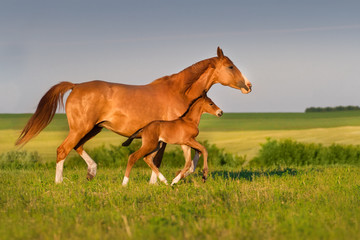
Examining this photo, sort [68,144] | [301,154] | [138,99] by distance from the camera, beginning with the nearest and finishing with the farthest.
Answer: [138,99] < [68,144] < [301,154]

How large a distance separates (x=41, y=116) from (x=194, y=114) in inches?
149

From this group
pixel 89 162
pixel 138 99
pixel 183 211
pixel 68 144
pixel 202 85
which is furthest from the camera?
pixel 89 162

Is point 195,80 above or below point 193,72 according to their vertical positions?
below

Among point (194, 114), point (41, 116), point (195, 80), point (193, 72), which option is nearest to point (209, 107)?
point (194, 114)

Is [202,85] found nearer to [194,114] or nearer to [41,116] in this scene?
[194,114]

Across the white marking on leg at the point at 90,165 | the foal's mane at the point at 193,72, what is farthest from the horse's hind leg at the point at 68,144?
the foal's mane at the point at 193,72

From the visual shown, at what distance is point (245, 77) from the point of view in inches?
384

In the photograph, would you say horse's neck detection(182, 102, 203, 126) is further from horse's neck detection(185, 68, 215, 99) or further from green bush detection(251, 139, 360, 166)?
green bush detection(251, 139, 360, 166)

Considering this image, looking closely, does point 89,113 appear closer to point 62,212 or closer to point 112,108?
point 112,108

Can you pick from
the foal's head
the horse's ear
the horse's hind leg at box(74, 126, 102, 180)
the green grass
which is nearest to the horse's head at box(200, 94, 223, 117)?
the foal's head

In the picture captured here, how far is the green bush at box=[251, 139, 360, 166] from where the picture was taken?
17500 mm

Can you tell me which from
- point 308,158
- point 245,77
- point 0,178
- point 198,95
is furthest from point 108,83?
point 308,158

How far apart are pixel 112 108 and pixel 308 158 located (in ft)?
34.7

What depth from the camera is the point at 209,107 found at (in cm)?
918
